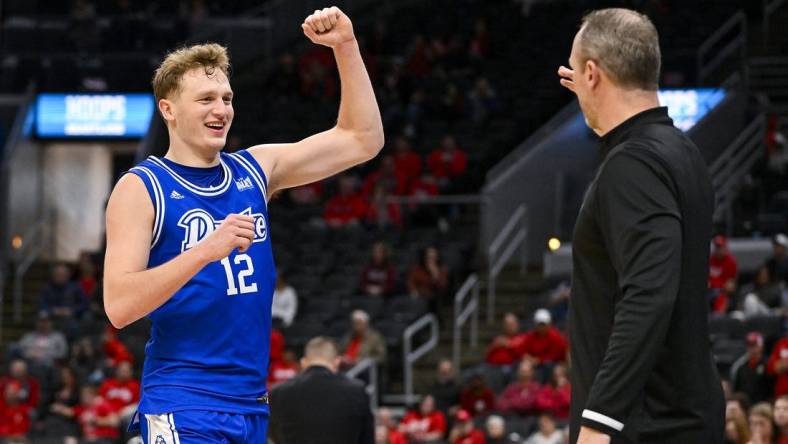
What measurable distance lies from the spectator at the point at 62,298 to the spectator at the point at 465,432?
758 centimetres

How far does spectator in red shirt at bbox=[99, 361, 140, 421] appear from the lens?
651 inches

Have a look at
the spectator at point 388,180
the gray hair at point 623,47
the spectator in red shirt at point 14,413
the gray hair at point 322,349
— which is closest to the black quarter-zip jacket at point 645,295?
the gray hair at point 623,47

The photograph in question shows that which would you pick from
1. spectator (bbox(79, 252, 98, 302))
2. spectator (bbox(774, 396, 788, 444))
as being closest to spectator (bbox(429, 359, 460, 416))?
spectator (bbox(774, 396, 788, 444))

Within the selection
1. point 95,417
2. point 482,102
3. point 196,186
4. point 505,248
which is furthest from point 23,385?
point 196,186

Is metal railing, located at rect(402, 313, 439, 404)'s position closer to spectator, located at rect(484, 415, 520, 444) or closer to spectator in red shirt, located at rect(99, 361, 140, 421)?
spectator in red shirt, located at rect(99, 361, 140, 421)

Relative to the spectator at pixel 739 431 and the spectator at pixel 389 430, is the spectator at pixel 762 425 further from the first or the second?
the spectator at pixel 389 430

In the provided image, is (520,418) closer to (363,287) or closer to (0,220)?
(363,287)

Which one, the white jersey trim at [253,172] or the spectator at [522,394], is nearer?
the white jersey trim at [253,172]

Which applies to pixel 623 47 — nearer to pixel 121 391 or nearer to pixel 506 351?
pixel 506 351

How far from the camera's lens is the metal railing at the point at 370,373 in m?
16.7

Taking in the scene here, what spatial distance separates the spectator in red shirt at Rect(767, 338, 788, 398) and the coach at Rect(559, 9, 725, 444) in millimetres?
10256

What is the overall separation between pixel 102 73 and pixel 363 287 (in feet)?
25.9

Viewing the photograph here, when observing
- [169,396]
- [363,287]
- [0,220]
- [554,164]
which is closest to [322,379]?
[169,396]

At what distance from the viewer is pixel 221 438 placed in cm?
445
